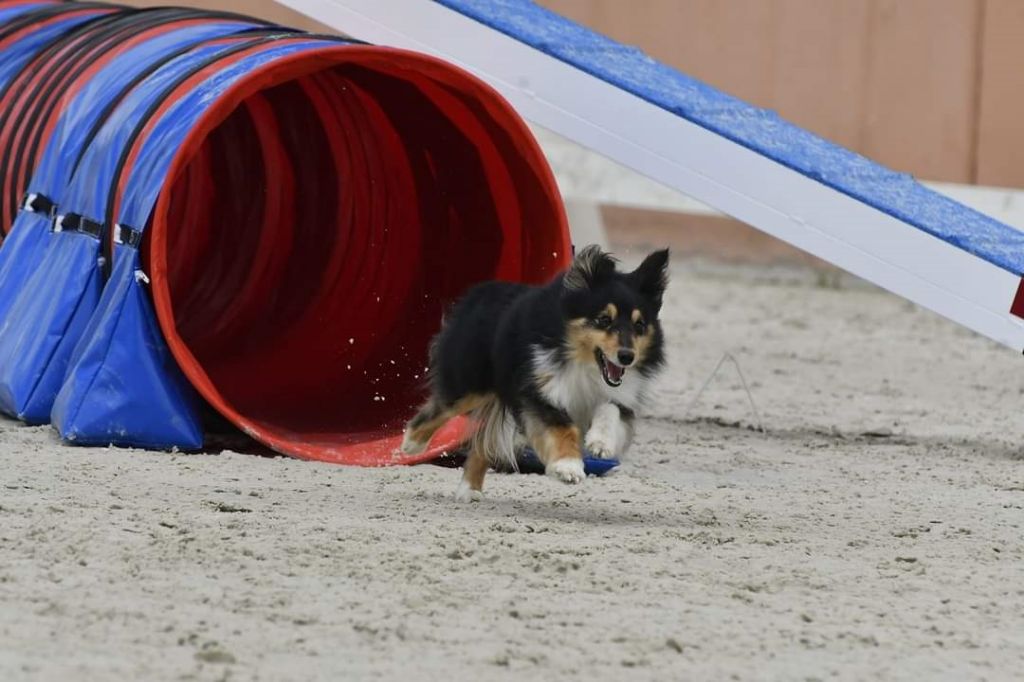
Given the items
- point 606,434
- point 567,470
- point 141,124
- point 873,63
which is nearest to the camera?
point 567,470

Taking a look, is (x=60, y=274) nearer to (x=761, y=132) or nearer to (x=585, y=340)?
(x=585, y=340)

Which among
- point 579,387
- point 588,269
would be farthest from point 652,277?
point 579,387

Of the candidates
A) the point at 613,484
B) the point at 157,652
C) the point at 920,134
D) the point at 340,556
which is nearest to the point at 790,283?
the point at 920,134

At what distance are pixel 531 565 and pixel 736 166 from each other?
2.47 meters

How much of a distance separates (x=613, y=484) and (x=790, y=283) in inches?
246

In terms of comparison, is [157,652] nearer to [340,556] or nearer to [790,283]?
[340,556]

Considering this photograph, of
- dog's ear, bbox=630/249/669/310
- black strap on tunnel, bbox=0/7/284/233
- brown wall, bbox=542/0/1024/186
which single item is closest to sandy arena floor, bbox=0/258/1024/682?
dog's ear, bbox=630/249/669/310

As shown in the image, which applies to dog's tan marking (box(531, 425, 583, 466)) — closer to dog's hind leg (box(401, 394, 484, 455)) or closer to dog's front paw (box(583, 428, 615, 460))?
dog's front paw (box(583, 428, 615, 460))

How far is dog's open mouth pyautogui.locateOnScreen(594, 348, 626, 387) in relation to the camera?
475 centimetres

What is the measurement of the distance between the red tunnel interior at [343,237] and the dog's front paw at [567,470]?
3.99 feet

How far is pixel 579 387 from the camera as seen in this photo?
15.9ft

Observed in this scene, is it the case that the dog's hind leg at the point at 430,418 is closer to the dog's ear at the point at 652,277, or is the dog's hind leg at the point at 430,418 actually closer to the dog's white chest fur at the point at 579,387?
the dog's white chest fur at the point at 579,387

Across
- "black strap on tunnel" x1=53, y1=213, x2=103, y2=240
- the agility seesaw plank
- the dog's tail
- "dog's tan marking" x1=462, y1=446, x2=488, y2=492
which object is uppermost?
the agility seesaw plank

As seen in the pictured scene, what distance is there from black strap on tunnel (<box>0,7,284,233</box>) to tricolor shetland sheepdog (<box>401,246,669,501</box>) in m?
2.24
